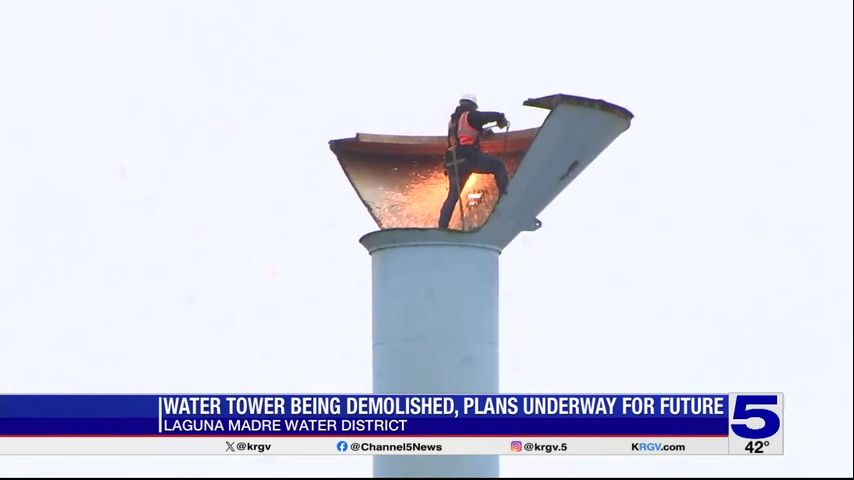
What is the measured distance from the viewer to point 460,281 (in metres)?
15.9

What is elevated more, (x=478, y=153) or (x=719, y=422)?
(x=478, y=153)

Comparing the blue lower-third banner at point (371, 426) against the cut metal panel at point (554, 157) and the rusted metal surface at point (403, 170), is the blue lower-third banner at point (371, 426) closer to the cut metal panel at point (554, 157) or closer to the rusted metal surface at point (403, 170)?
the cut metal panel at point (554, 157)

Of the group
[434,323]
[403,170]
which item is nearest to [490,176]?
[403,170]

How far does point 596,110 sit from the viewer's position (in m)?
16.0

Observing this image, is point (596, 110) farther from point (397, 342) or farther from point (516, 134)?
point (397, 342)

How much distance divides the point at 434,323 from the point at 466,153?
2.16 m

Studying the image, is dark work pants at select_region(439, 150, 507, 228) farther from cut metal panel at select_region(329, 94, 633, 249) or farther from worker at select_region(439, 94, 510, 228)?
cut metal panel at select_region(329, 94, 633, 249)

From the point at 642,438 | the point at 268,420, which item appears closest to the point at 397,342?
the point at 268,420

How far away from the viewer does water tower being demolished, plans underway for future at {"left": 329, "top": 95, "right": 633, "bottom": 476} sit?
15625mm

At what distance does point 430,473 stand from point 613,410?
183 cm

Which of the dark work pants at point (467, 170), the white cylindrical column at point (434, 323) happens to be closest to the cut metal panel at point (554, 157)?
the white cylindrical column at point (434, 323)

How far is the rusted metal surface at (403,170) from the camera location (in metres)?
17.5

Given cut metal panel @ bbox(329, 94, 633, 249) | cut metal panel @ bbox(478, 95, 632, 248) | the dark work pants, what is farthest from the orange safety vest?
cut metal panel @ bbox(478, 95, 632, 248)

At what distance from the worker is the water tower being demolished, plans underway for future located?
0.42 meters
